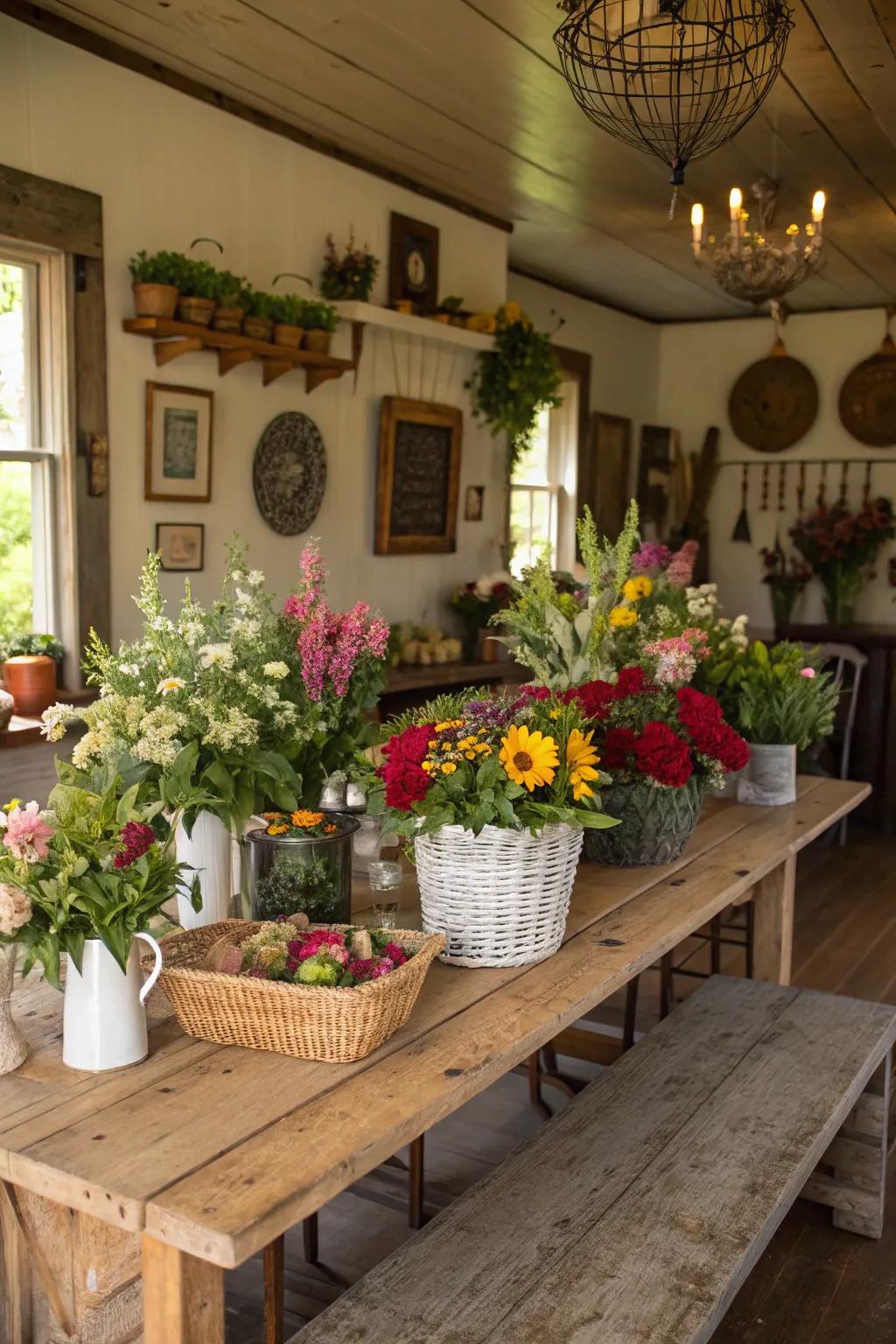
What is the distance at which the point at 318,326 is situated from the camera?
4305 mm

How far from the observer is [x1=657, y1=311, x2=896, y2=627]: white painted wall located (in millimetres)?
7309

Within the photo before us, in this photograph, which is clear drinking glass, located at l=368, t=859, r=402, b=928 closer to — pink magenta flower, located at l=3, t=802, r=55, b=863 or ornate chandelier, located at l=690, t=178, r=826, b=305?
pink magenta flower, located at l=3, t=802, r=55, b=863

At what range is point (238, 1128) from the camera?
4.51ft

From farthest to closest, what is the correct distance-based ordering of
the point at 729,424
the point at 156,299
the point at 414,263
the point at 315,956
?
the point at 729,424 < the point at 414,263 < the point at 156,299 < the point at 315,956

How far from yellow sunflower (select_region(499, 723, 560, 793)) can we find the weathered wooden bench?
0.63 metres

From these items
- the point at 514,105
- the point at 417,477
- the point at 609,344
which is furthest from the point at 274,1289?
the point at 609,344

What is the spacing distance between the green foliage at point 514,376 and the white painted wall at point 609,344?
1.02m

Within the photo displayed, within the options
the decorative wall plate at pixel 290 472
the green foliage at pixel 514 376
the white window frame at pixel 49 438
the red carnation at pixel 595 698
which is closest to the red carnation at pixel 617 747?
the red carnation at pixel 595 698

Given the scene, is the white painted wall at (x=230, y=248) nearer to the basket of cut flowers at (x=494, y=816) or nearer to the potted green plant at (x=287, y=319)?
the potted green plant at (x=287, y=319)

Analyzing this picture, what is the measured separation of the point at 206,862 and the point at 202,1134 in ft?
2.05

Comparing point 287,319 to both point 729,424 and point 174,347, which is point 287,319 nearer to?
point 174,347

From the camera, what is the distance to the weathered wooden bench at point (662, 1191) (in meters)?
1.54

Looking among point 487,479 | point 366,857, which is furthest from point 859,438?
point 366,857

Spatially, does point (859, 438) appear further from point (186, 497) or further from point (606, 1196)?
point (606, 1196)
